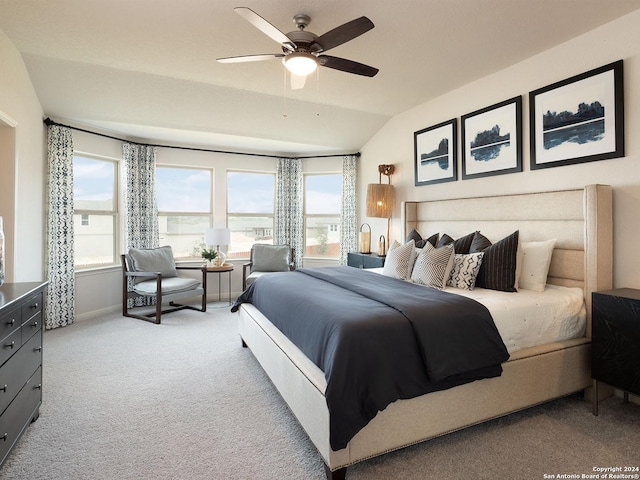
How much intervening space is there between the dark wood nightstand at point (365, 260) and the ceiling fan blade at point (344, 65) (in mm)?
2531

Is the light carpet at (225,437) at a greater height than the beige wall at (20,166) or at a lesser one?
lesser

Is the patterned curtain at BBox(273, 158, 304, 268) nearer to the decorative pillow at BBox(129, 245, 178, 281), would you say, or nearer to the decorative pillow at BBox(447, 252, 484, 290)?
the decorative pillow at BBox(129, 245, 178, 281)

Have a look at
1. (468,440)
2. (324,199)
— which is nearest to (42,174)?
(324,199)

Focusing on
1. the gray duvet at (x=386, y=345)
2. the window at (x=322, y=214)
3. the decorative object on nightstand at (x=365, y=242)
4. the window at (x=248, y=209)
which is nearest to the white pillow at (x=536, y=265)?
the gray duvet at (x=386, y=345)

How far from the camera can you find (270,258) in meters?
5.67

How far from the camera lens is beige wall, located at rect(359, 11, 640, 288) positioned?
258cm

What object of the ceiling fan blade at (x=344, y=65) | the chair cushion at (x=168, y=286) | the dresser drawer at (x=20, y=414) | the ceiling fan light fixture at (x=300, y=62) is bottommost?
the dresser drawer at (x=20, y=414)

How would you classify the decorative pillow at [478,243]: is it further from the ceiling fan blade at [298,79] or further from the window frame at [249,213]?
the window frame at [249,213]

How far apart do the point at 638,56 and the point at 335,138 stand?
11.8ft

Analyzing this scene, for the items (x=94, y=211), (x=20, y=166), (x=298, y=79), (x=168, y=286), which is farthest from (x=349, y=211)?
(x=20, y=166)

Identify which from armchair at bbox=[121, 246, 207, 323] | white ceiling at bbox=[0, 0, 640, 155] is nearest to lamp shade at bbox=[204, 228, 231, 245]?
armchair at bbox=[121, 246, 207, 323]

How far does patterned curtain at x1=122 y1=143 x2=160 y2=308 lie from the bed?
8.60 feet

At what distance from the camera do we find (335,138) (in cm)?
549

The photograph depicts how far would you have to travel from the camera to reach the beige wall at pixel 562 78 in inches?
102
